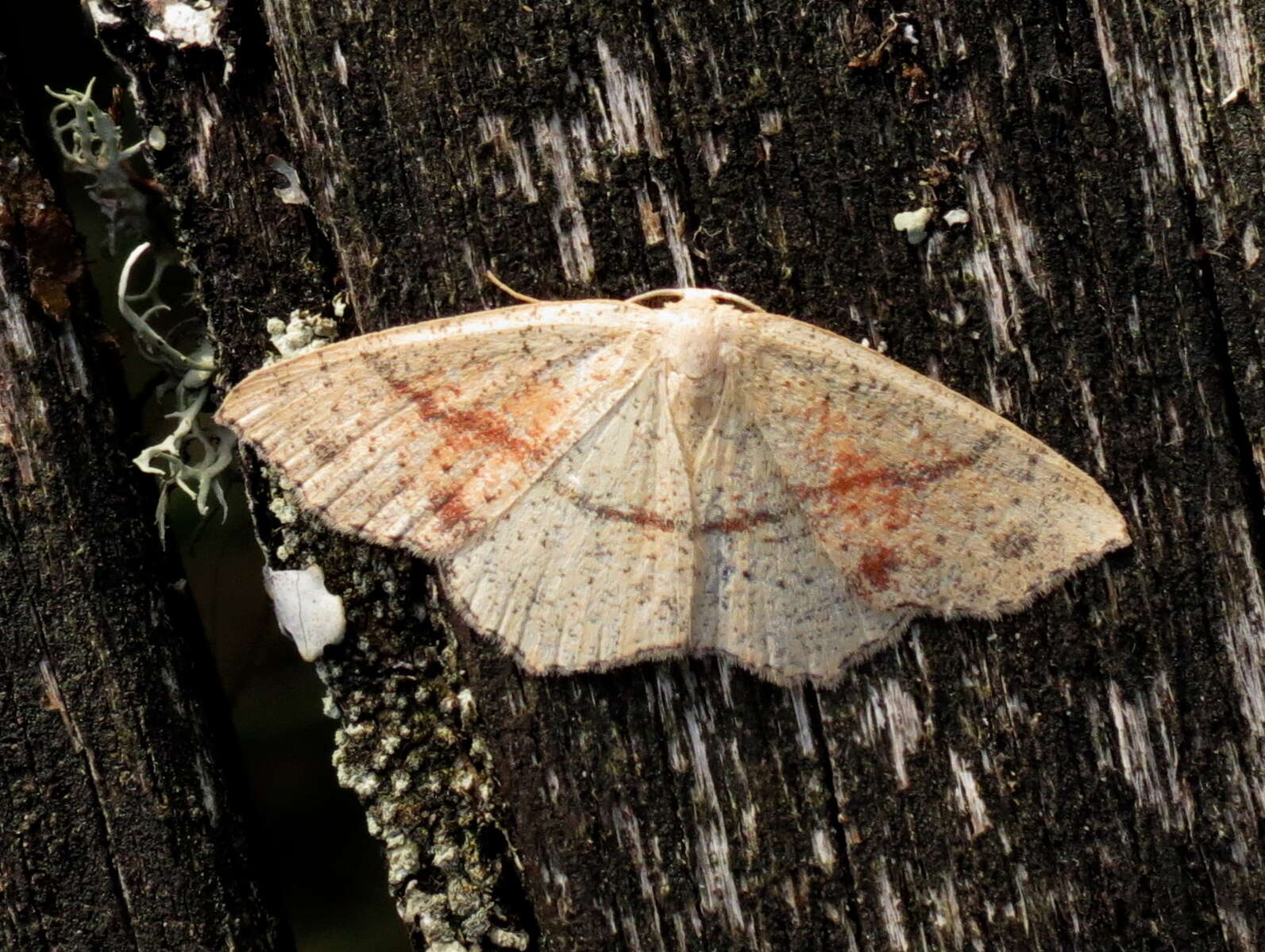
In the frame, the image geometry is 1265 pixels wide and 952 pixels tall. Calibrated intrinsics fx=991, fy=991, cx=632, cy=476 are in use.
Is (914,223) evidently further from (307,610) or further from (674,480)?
(307,610)

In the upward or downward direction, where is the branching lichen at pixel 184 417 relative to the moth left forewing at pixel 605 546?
upward

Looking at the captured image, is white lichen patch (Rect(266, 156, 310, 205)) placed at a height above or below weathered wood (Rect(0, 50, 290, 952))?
above

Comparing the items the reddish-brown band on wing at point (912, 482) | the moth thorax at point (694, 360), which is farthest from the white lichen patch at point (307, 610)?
the reddish-brown band on wing at point (912, 482)

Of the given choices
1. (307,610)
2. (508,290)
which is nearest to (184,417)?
(307,610)

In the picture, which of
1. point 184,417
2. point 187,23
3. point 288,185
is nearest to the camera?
point 187,23

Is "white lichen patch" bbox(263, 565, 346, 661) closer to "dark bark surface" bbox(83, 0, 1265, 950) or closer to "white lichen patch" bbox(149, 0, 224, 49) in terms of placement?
"dark bark surface" bbox(83, 0, 1265, 950)

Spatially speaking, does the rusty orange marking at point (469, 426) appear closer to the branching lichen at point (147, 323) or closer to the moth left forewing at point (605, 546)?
the moth left forewing at point (605, 546)

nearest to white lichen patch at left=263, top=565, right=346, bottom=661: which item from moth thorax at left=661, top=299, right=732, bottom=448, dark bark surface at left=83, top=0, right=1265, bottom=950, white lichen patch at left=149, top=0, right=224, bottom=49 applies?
dark bark surface at left=83, top=0, right=1265, bottom=950
